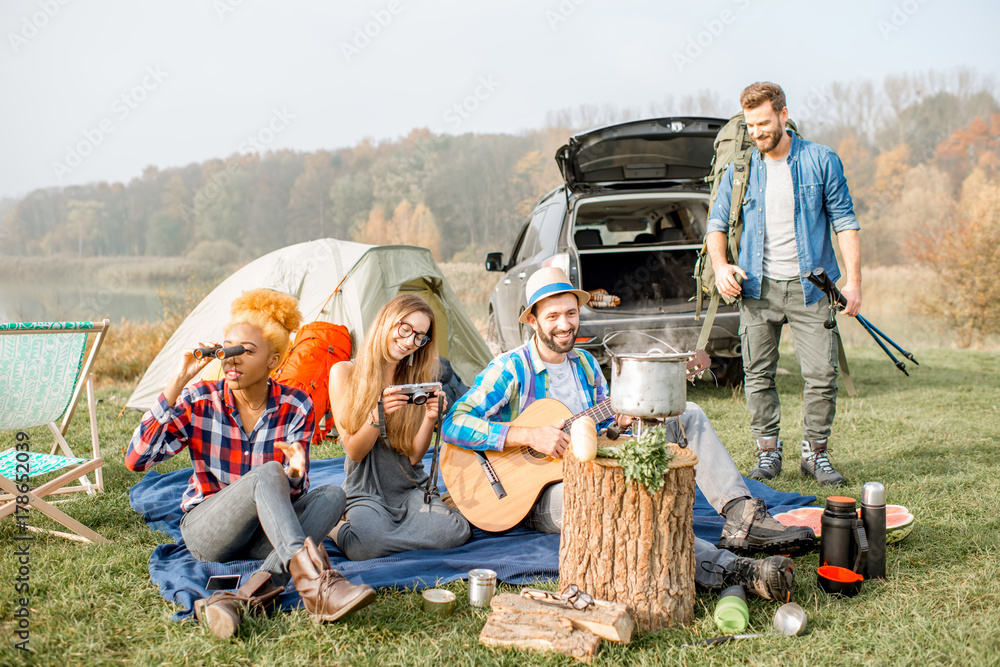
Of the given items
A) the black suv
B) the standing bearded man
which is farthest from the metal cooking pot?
the black suv

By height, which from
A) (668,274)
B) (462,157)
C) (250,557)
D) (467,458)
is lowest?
(250,557)

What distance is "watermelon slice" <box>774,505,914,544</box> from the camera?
9.01ft

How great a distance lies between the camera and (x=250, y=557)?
2.66 meters

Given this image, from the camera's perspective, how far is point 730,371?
21.9ft

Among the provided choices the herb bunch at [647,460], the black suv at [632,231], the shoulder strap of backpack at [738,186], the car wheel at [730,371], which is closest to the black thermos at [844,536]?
the herb bunch at [647,460]

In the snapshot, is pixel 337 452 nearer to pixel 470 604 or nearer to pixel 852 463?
pixel 470 604

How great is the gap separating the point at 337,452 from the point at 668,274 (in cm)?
354

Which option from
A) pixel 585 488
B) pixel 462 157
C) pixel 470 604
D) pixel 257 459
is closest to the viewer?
pixel 585 488

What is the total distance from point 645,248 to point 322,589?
447cm

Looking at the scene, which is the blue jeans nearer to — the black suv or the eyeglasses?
the eyeglasses

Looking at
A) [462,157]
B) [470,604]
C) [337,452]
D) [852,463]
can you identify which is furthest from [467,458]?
[462,157]

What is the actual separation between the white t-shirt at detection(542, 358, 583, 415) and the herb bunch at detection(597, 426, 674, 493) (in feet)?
2.85

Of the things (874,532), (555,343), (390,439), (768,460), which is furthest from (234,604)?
(768,460)

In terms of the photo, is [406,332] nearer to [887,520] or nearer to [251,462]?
[251,462]
